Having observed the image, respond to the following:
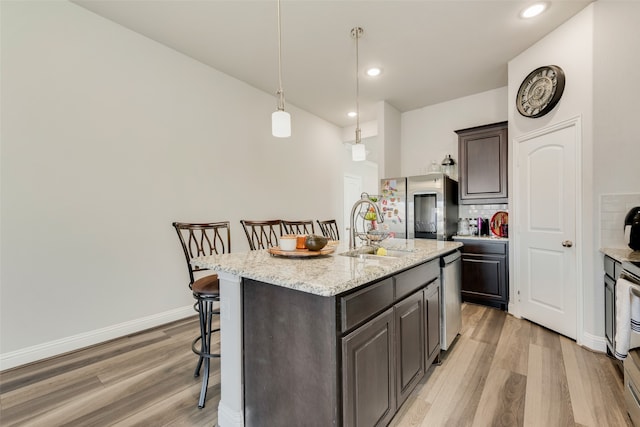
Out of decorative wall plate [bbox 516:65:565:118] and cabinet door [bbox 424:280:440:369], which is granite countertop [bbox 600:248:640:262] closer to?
cabinet door [bbox 424:280:440:369]

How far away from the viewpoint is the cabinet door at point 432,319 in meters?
1.85

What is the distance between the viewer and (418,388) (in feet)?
5.98

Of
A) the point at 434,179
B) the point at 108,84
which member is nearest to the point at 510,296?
the point at 434,179

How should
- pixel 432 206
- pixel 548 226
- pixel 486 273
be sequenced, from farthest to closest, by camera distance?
1. pixel 432 206
2. pixel 486 273
3. pixel 548 226

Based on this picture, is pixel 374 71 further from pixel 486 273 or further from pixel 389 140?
pixel 486 273

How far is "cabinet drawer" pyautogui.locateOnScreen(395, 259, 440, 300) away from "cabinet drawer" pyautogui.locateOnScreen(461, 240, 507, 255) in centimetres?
175

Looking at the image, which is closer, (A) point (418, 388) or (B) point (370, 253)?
(A) point (418, 388)

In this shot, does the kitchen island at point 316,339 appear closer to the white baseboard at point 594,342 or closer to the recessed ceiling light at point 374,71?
the white baseboard at point 594,342

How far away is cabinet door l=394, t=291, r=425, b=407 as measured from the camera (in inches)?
59.3

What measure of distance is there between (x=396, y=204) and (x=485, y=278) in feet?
4.72

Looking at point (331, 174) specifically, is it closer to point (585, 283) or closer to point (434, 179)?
point (434, 179)

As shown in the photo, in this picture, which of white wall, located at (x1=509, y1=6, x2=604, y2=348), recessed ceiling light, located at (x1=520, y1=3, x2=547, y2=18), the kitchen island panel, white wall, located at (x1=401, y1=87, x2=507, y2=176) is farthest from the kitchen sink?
white wall, located at (x1=401, y1=87, x2=507, y2=176)

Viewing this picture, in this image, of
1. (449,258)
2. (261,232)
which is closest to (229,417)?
(261,232)

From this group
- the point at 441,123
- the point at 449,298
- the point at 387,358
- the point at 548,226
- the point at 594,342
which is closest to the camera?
the point at 387,358
